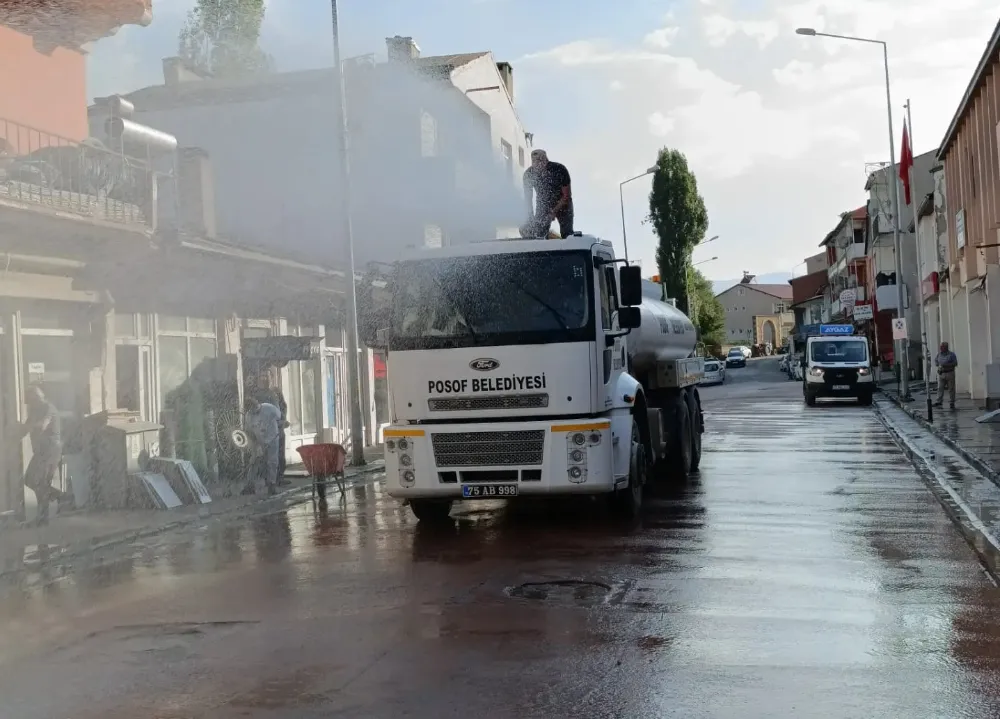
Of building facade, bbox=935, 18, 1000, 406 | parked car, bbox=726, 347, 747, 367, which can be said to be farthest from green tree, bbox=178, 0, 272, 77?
parked car, bbox=726, 347, 747, 367

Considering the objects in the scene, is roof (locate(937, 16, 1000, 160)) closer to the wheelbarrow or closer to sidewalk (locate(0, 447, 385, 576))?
the wheelbarrow

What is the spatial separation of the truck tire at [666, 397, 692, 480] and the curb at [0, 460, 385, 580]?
202 inches

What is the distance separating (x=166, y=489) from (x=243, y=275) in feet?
A: 17.3

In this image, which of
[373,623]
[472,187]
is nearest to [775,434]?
A: [472,187]

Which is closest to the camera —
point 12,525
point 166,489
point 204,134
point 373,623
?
point 373,623

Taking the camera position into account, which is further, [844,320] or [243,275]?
[844,320]

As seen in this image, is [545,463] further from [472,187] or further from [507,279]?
[472,187]

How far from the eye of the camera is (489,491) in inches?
441

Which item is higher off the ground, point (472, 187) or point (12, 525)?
point (472, 187)

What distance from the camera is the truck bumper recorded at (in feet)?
36.3

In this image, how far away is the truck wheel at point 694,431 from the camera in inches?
669

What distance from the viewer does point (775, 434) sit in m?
24.5

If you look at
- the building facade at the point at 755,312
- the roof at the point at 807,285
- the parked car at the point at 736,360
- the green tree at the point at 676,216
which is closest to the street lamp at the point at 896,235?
the green tree at the point at 676,216

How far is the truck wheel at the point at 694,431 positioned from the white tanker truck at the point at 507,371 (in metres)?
5.17
